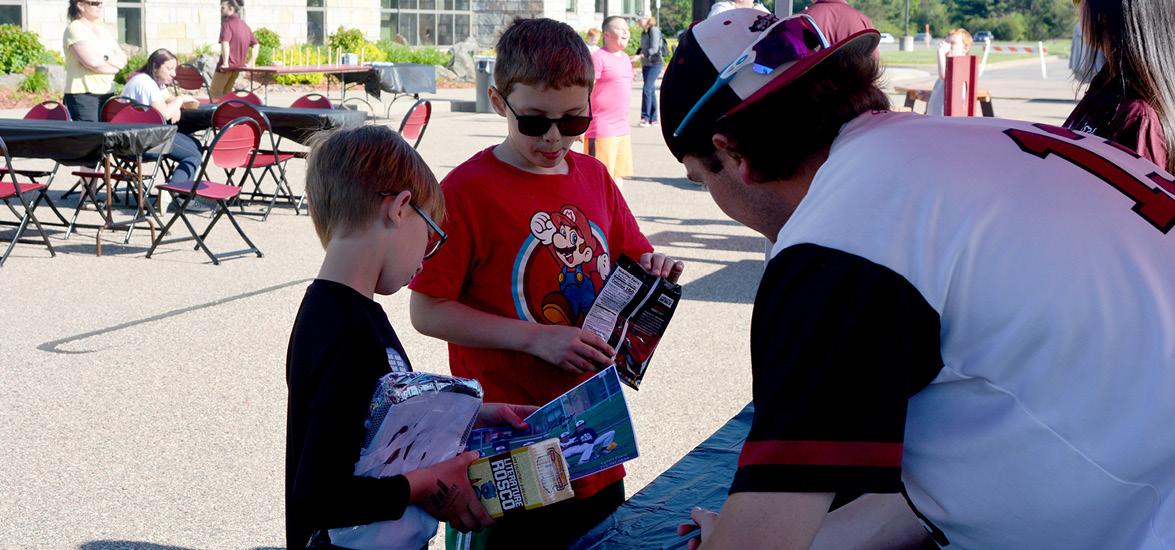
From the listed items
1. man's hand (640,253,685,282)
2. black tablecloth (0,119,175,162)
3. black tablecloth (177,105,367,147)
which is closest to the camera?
man's hand (640,253,685,282)

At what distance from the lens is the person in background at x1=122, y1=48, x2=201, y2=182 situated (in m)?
10.1

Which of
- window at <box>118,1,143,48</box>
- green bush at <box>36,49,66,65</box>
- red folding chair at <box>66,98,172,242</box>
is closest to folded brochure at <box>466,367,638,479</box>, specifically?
red folding chair at <box>66,98,172,242</box>

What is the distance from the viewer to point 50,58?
2356cm

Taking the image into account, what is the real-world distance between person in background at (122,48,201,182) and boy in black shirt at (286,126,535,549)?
329 inches

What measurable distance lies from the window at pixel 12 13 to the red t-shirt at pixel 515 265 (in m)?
25.8

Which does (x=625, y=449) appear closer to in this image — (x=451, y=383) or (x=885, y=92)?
(x=451, y=383)

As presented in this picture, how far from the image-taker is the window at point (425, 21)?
36453mm

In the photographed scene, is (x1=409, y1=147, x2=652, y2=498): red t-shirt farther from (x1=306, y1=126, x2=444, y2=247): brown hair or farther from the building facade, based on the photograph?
the building facade

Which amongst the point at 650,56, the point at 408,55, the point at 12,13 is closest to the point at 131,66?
the point at 12,13

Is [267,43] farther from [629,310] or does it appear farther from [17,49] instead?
[629,310]

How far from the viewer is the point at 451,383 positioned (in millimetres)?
1886

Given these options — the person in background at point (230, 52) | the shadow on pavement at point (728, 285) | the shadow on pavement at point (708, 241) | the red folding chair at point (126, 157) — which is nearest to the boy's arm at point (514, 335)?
the shadow on pavement at point (728, 285)

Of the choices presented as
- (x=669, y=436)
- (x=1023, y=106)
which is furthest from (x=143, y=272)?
(x=1023, y=106)

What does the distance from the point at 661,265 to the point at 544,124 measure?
1.45 feet
